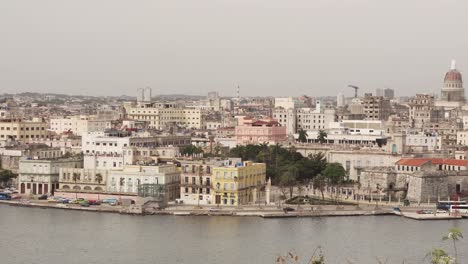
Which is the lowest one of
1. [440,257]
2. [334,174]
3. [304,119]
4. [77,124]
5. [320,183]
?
[320,183]

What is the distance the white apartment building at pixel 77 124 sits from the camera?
48844 millimetres

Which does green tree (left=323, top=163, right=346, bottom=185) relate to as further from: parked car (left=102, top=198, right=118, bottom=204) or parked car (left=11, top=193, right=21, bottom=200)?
parked car (left=11, top=193, right=21, bottom=200)

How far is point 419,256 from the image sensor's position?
20.7m

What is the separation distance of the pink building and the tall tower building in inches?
875

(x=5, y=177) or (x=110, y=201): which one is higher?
(x=5, y=177)

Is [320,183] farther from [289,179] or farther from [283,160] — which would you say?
[283,160]

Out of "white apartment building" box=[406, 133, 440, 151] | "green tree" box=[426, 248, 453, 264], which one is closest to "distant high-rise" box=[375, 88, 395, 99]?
"white apartment building" box=[406, 133, 440, 151]

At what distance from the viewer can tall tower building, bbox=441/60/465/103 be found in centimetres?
6185

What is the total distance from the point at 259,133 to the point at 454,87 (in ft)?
78.5

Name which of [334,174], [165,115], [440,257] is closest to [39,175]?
[334,174]

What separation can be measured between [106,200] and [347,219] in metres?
7.42

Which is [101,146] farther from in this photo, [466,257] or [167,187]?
[466,257]

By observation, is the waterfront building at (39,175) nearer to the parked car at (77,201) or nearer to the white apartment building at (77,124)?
the parked car at (77,201)

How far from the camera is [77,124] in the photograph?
50.5 meters
